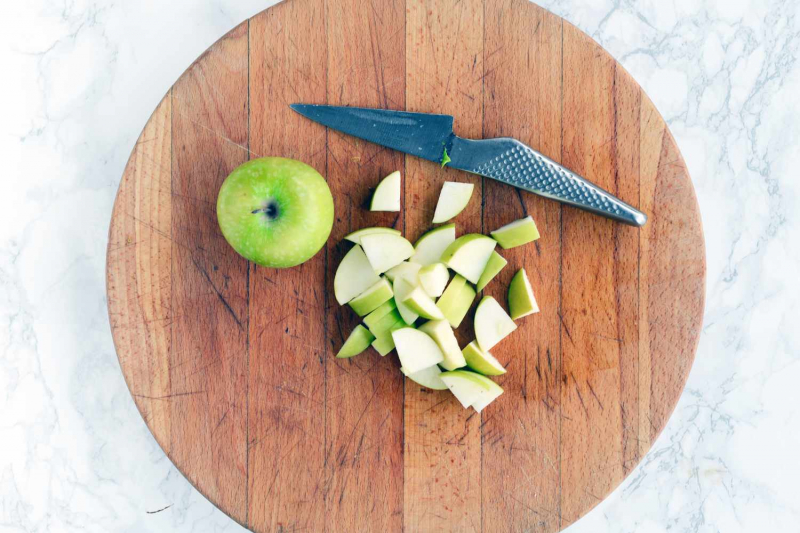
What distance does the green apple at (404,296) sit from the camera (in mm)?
1523

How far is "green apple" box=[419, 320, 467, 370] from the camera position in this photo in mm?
1501

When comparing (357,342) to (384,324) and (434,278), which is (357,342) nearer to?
(384,324)

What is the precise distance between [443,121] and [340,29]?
0.37 m

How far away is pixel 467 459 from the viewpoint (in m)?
1.56

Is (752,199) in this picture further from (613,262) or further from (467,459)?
(467,459)

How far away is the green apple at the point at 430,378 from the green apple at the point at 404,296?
0.13 m

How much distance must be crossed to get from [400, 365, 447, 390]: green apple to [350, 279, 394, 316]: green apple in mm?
191

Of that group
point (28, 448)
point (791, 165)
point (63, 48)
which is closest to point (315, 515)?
point (28, 448)

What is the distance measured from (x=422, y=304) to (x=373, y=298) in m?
0.13

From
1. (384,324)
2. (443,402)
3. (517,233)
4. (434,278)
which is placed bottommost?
(443,402)

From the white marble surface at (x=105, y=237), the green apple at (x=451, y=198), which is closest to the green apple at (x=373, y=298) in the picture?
the green apple at (x=451, y=198)

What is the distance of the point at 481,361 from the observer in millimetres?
1521

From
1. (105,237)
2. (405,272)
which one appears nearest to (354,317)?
(405,272)

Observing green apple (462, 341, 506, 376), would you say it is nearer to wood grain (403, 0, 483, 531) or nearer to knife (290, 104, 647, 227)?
wood grain (403, 0, 483, 531)
